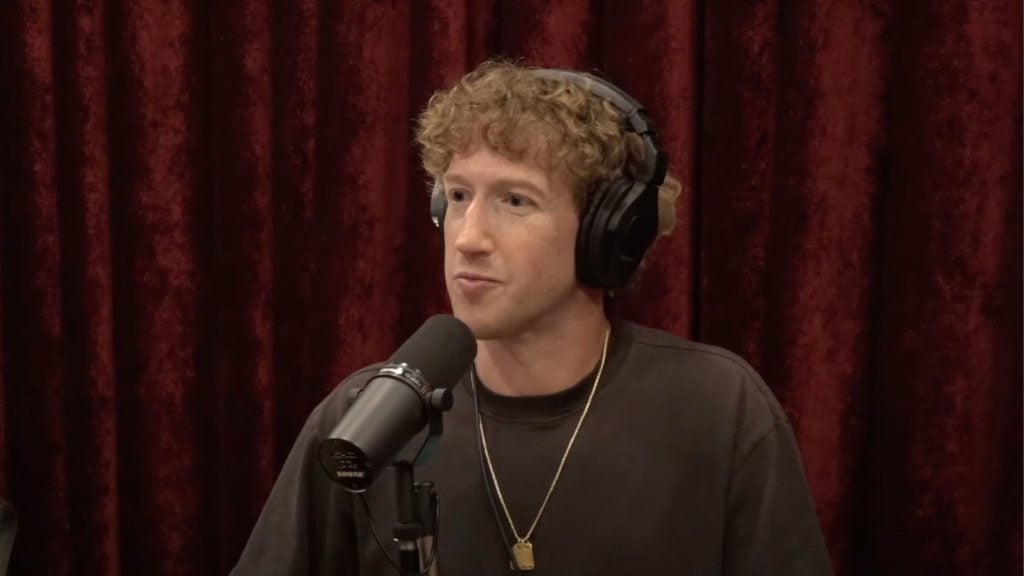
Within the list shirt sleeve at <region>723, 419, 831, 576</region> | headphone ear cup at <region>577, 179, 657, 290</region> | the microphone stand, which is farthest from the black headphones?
the microphone stand

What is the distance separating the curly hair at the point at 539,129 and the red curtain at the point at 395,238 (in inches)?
22.7

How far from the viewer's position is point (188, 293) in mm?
2004

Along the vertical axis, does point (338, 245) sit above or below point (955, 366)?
above

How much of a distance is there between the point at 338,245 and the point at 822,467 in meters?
0.91

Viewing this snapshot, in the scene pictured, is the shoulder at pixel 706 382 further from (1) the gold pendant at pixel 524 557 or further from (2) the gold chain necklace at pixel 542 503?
(1) the gold pendant at pixel 524 557

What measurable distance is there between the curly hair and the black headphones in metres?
0.01

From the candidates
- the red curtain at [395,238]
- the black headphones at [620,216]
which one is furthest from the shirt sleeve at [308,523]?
the red curtain at [395,238]

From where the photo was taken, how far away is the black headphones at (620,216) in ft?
3.94

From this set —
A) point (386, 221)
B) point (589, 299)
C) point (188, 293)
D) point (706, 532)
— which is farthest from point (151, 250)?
point (706, 532)

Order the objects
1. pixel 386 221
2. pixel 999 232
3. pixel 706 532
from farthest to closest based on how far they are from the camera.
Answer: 1. pixel 386 221
2. pixel 999 232
3. pixel 706 532

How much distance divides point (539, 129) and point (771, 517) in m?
0.50

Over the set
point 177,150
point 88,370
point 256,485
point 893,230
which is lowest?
point 256,485

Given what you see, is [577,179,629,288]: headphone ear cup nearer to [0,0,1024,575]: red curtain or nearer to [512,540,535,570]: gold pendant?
[512,540,535,570]: gold pendant

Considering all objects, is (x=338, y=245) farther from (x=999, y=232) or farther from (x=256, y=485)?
(x=999, y=232)
